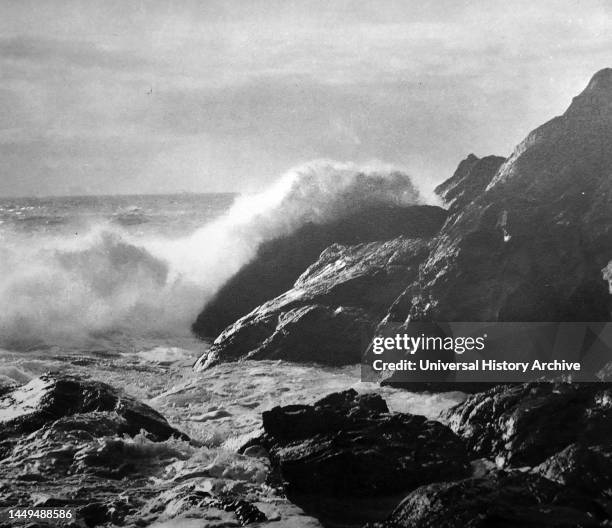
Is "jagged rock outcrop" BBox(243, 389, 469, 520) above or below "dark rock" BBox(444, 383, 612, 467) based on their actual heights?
below

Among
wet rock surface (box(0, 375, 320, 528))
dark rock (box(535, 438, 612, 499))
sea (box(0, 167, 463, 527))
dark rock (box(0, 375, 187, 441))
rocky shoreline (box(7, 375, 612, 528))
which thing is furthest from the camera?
sea (box(0, 167, 463, 527))

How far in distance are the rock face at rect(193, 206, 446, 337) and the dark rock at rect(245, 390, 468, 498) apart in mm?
6913

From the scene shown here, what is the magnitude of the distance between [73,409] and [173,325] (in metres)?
6.92

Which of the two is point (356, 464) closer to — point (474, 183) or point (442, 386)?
point (442, 386)

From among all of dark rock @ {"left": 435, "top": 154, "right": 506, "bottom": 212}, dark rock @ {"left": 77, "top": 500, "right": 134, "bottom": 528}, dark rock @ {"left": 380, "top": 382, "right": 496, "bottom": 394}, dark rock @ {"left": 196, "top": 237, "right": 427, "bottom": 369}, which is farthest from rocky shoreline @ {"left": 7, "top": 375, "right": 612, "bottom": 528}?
dark rock @ {"left": 435, "top": 154, "right": 506, "bottom": 212}

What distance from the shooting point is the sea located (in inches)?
333

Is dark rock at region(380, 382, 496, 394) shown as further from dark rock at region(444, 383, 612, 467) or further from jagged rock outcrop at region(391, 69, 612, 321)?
dark rock at region(444, 383, 612, 467)

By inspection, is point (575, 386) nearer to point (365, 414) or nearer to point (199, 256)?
point (365, 414)

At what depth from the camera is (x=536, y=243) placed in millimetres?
9734

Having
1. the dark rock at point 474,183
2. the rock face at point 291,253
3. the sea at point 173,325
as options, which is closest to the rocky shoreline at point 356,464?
the sea at point 173,325

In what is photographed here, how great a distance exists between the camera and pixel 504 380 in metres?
8.74

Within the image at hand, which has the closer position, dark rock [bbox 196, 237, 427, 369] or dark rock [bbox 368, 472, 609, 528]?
dark rock [bbox 368, 472, 609, 528]

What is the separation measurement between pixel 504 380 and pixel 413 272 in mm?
3248

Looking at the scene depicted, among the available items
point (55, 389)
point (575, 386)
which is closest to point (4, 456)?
point (55, 389)
